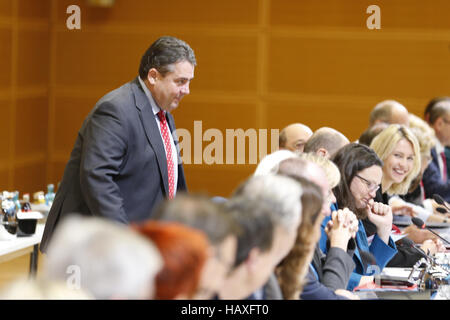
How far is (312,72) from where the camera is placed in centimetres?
693

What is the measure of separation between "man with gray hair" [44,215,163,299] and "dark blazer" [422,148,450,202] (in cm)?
468

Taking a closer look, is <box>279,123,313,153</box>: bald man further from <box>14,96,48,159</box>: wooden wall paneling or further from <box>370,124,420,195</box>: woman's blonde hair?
<box>14,96,48,159</box>: wooden wall paneling

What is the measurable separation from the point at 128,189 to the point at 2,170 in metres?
Result: 3.66

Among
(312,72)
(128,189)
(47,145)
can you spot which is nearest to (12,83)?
(47,145)

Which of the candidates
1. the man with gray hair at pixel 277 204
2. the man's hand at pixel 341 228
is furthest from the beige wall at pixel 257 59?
the man with gray hair at pixel 277 204

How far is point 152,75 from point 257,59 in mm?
3984

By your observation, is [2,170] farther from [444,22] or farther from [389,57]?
[444,22]

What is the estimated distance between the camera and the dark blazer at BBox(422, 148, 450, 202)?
5.40m

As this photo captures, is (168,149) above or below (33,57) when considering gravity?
below

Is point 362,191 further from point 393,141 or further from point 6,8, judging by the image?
point 6,8

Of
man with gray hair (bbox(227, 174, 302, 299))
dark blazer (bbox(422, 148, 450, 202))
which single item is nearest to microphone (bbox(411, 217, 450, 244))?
dark blazer (bbox(422, 148, 450, 202))

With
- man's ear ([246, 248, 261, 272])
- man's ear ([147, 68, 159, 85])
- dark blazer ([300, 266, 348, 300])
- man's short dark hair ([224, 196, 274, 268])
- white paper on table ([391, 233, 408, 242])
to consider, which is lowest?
white paper on table ([391, 233, 408, 242])

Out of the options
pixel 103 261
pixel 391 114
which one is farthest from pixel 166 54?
pixel 391 114

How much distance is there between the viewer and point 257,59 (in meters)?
6.91
